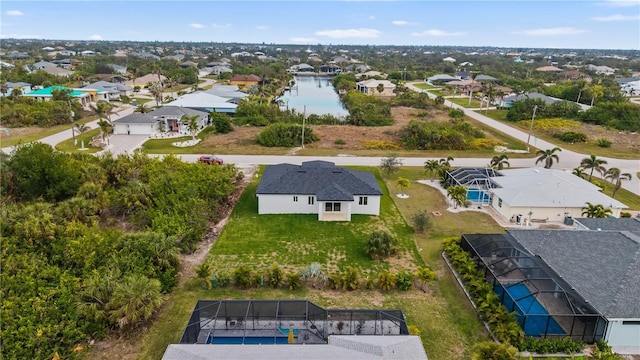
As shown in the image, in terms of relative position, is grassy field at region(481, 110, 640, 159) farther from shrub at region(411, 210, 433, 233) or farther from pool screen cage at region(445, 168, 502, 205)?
shrub at region(411, 210, 433, 233)

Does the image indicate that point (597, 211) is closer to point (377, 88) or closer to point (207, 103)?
point (207, 103)

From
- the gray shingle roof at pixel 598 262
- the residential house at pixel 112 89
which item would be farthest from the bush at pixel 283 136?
the residential house at pixel 112 89

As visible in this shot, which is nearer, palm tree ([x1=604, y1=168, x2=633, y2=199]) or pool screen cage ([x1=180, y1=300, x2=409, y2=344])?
pool screen cage ([x1=180, y1=300, x2=409, y2=344])

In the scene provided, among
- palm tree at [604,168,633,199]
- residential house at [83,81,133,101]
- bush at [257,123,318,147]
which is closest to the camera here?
palm tree at [604,168,633,199]

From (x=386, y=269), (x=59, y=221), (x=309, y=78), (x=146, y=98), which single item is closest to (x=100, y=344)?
(x=59, y=221)

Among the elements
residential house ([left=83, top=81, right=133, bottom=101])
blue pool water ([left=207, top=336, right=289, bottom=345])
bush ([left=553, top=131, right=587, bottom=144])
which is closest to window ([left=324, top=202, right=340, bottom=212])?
blue pool water ([left=207, top=336, right=289, bottom=345])

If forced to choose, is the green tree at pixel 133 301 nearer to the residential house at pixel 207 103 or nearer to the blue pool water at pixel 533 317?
the blue pool water at pixel 533 317

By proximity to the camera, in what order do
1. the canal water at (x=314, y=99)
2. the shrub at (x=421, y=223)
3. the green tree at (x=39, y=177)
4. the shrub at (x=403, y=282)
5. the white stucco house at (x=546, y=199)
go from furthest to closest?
the canal water at (x=314, y=99) < the white stucco house at (x=546, y=199) < the green tree at (x=39, y=177) < the shrub at (x=421, y=223) < the shrub at (x=403, y=282)
